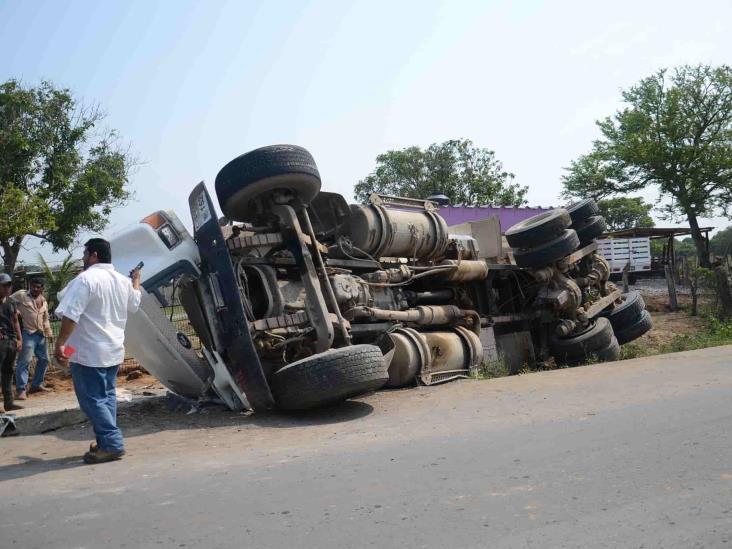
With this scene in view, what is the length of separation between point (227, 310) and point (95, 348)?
1.79 m

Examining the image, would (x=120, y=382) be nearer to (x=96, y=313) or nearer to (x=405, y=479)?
(x=96, y=313)

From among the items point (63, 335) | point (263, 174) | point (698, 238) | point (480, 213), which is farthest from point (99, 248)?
point (698, 238)

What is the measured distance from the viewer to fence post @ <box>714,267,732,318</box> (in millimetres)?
15133

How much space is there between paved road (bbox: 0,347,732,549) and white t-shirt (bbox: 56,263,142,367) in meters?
0.71

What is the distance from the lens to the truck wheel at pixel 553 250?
32.8 ft

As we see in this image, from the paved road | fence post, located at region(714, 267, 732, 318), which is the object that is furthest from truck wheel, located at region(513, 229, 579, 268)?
fence post, located at region(714, 267, 732, 318)

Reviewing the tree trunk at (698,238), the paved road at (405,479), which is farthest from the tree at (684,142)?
the paved road at (405,479)

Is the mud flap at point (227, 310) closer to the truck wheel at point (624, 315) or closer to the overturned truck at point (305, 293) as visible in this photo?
the overturned truck at point (305, 293)

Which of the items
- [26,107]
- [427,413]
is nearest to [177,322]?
[427,413]

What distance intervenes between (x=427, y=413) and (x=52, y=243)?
12379 millimetres

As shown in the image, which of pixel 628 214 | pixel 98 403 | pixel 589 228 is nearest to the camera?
pixel 98 403

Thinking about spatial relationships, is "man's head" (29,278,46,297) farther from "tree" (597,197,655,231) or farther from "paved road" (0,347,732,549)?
"tree" (597,197,655,231)

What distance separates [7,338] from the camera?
24.4 ft

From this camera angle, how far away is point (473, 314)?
940 cm
